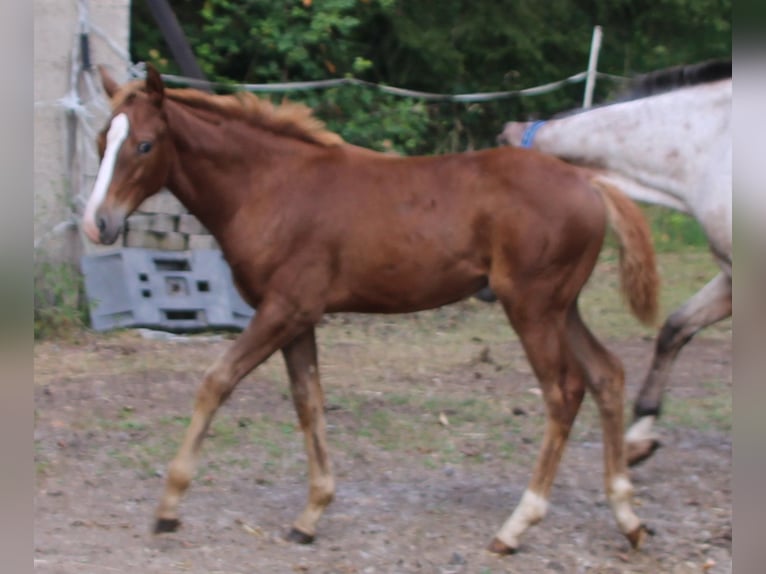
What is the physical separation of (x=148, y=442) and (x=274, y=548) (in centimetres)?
160

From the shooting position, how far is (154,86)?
15.3 feet

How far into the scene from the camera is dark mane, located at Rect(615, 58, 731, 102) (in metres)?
5.67

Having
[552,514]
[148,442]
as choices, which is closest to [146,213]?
[148,442]

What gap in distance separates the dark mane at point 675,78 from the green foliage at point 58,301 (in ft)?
14.9

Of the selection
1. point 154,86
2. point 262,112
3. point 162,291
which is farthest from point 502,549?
point 162,291

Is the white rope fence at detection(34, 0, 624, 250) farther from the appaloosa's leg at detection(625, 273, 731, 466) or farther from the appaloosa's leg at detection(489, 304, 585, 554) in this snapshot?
the appaloosa's leg at detection(489, 304, 585, 554)

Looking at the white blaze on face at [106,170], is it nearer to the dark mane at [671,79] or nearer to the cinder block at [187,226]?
the dark mane at [671,79]

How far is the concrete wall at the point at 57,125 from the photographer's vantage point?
8633 mm

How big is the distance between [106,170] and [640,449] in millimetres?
3081

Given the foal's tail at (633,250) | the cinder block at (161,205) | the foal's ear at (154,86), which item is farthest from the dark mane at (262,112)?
the cinder block at (161,205)

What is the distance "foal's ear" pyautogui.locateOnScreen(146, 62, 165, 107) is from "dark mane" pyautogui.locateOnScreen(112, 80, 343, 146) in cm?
A: 16

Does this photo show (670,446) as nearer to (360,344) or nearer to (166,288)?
(360,344)

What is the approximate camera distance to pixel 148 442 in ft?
20.0

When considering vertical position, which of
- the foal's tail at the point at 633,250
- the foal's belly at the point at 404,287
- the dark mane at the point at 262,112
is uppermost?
the dark mane at the point at 262,112
